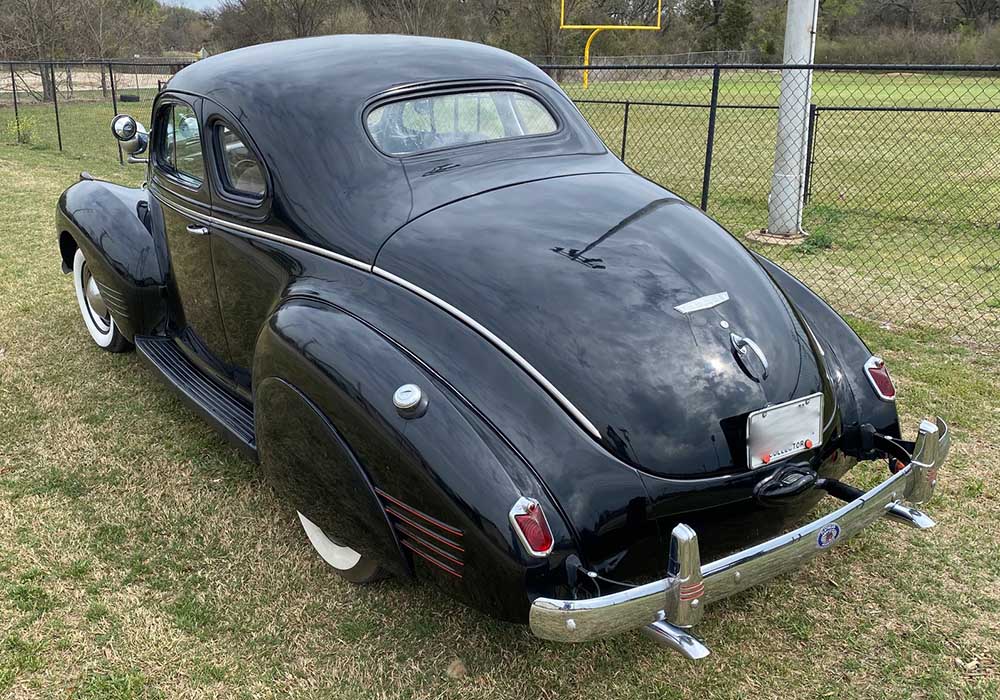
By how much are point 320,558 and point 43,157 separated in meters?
12.4

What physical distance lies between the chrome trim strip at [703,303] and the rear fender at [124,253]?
2.66 meters

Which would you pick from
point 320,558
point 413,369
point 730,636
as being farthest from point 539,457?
point 320,558

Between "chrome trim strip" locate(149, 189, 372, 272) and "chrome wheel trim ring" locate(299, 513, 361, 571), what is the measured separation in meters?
0.87

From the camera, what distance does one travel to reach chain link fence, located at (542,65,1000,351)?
593 centimetres

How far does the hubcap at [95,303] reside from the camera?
15.5 ft

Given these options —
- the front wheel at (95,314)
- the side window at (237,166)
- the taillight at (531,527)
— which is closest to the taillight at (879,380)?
the taillight at (531,527)

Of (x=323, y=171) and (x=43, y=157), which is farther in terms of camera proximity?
(x=43, y=157)

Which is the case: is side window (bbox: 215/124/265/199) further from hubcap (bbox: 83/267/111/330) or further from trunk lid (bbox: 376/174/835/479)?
hubcap (bbox: 83/267/111/330)

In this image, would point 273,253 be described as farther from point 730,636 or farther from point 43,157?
point 43,157

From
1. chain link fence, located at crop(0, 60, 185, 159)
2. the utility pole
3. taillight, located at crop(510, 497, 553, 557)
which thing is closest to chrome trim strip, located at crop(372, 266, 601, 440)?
taillight, located at crop(510, 497, 553, 557)

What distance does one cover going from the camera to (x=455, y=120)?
3229 mm

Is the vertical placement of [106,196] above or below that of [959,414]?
above

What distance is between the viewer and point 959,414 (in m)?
4.04

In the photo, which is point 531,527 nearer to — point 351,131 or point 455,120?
point 351,131
